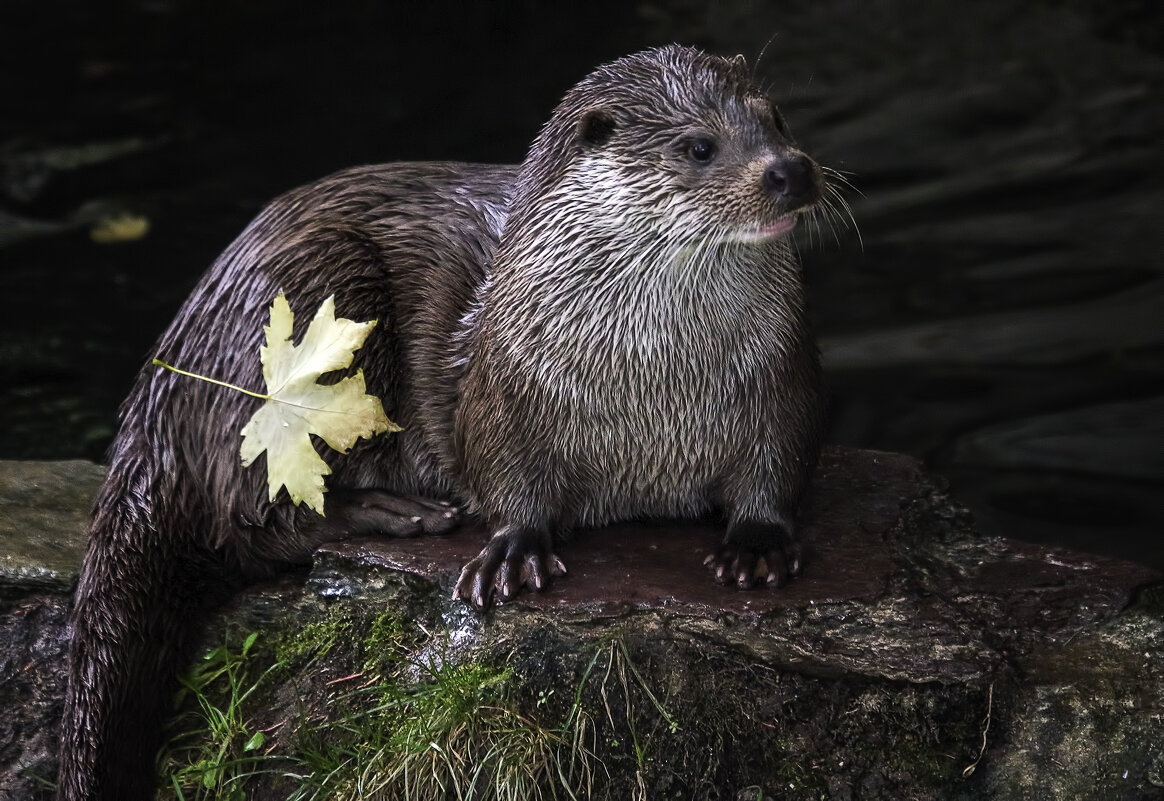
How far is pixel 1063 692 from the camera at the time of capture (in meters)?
2.65

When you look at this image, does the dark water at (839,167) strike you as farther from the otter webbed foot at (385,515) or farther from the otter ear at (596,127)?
the otter ear at (596,127)

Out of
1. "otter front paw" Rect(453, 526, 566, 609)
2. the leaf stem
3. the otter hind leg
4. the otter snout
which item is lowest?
the otter hind leg

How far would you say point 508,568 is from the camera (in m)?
2.86

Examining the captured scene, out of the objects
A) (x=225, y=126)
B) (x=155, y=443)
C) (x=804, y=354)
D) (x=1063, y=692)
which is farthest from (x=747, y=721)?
(x=225, y=126)

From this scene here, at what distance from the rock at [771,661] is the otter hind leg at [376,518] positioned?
51 millimetres

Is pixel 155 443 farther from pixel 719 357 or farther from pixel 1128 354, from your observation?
pixel 1128 354


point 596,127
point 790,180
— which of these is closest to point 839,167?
point 596,127

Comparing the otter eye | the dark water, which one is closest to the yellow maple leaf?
the otter eye

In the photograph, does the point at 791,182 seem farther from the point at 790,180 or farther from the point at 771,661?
the point at 771,661

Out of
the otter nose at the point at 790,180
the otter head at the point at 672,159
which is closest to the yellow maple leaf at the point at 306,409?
the otter head at the point at 672,159

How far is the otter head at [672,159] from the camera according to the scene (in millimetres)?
2695

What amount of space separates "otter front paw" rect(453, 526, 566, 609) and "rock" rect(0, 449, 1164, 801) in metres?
0.03

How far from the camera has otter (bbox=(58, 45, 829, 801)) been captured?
111 inches

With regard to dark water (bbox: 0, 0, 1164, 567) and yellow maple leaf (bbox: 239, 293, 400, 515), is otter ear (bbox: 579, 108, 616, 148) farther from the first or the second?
dark water (bbox: 0, 0, 1164, 567)
